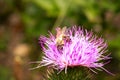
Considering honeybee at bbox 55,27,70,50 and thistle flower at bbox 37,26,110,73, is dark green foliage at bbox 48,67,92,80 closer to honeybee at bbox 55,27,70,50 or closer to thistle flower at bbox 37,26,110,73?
A: thistle flower at bbox 37,26,110,73

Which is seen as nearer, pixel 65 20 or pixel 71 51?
pixel 71 51

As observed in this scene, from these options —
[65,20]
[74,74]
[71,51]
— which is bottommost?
[74,74]

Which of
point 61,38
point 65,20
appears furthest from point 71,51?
point 65,20

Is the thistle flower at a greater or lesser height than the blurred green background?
lesser

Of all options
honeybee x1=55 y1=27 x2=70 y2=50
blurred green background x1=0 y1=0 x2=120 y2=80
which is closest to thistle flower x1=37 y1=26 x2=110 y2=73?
honeybee x1=55 y1=27 x2=70 y2=50

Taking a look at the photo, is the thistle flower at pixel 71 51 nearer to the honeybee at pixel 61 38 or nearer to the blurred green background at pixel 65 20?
the honeybee at pixel 61 38

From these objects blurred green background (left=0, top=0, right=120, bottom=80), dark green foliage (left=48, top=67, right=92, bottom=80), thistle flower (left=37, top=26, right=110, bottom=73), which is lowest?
dark green foliage (left=48, top=67, right=92, bottom=80)

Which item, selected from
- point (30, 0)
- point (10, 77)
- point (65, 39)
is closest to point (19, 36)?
point (30, 0)

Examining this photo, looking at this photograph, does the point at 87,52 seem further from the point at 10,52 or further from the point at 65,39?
the point at 10,52

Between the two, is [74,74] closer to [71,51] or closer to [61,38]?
[71,51]
